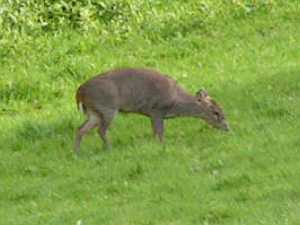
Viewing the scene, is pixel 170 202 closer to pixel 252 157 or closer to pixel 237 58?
pixel 252 157

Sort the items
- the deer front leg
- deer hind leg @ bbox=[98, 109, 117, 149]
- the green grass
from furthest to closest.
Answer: the deer front leg < deer hind leg @ bbox=[98, 109, 117, 149] < the green grass

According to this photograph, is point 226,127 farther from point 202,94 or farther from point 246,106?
point 246,106

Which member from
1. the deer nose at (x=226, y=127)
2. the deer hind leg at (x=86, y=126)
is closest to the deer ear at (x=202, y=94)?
the deer nose at (x=226, y=127)

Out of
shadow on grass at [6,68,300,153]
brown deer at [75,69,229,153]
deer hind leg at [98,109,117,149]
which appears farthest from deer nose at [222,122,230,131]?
deer hind leg at [98,109,117,149]

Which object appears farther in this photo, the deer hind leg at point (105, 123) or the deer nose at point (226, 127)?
the deer nose at point (226, 127)

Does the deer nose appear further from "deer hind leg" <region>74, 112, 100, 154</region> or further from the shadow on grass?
"deer hind leg" <region>74, 112, 100, 154</region>

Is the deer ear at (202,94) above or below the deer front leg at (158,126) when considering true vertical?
above

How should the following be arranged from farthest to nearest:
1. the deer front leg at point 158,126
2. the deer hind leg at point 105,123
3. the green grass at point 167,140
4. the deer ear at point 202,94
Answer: the deer ear at point 202,94 → the deer front leg at point 158,126 → the deer hind leg at point 105,123 → the green grass at point 167,140

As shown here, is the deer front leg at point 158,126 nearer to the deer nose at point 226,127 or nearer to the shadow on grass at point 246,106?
the shadow on grass at point 246,106

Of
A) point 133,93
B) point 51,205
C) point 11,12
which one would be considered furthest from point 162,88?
point 11,12

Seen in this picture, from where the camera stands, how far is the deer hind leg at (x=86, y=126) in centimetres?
1166

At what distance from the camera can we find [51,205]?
9.80 meters

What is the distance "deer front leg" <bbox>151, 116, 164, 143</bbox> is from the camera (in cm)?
1173

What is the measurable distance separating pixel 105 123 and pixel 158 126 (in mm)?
561
